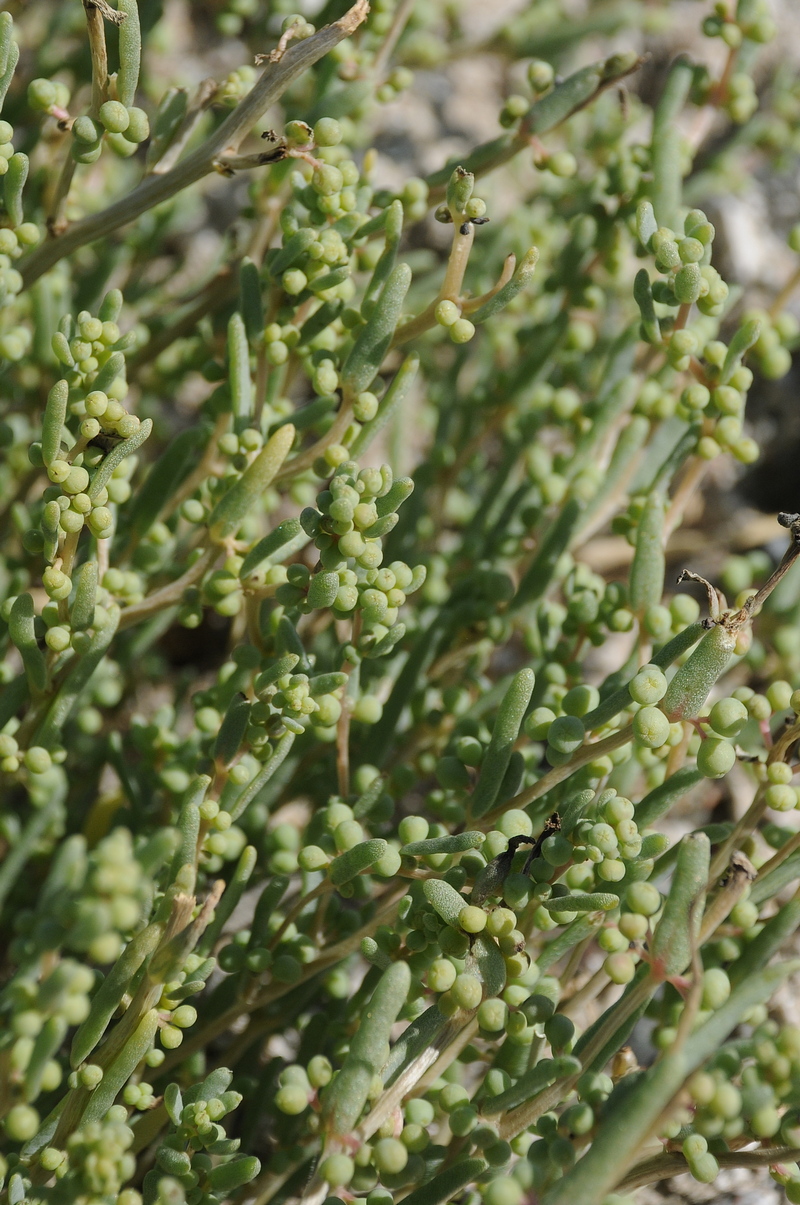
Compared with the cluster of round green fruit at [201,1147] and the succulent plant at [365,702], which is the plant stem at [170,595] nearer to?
the succulent plant at [365,702]

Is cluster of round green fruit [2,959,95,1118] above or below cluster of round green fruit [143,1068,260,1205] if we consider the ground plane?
above

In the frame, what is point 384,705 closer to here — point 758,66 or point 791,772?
point 791,772

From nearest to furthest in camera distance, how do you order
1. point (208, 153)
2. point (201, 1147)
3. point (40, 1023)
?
point (40, 1023) → point (201, 1147) → point (208, 153)

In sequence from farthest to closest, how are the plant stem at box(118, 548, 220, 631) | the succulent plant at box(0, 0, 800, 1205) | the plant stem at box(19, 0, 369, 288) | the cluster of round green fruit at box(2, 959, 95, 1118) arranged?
the plant stem at box(118, 548, 220, 631), the plant stem at box(19, 0, 369, 288), the succulent plant at box(0, 0, 800, 1205), the cluster of round green fruit at box(2, 959, 95, 1118)

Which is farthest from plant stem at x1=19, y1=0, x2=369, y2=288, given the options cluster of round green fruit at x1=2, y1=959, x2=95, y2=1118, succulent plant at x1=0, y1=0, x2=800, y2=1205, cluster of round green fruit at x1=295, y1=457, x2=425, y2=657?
cluster of round green fruit at x1=2, y1=959, x2=95, y2=1118

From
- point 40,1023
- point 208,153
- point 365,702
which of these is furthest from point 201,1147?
point 208,153

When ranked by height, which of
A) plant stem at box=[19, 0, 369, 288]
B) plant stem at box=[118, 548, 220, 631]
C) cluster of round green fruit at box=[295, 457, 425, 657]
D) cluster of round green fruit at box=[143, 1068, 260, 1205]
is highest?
plant stem at box=[19, 0, 369, 288]

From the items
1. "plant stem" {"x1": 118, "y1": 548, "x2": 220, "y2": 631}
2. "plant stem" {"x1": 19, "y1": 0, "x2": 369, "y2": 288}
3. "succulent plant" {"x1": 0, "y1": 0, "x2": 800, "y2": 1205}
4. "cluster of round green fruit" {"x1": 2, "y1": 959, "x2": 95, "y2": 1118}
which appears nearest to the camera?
"cluster of round green fruit" {"x1": 2, "y1": 959, "x2": 95, "y2": 1118}

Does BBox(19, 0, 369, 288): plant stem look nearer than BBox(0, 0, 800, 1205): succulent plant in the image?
No

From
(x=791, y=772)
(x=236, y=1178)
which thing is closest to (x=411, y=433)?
(x=791, y=772)

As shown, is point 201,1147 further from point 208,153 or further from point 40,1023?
point 208,153

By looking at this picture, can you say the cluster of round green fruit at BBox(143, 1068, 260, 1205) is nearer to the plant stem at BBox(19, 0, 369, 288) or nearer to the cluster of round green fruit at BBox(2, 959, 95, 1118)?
the cluster of round green fruit at BBox(2, 959, 95, 1118)

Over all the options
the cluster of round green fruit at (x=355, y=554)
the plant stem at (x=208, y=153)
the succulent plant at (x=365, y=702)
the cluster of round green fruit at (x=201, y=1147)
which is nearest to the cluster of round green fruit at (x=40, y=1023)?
the succulent plant at (x=365, y=702)
